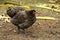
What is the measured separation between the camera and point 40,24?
28.8 ft

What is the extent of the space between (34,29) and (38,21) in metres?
1.07

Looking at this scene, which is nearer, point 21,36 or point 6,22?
point 21,36

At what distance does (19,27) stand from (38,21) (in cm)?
182

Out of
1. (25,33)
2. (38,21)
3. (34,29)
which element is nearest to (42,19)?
(38,21)

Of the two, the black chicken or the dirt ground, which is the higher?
the black chicken

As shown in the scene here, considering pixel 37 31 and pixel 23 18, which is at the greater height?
pixel 23 18

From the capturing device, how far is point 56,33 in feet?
25.6

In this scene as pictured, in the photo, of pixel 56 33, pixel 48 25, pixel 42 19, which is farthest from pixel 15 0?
pixel 56 33

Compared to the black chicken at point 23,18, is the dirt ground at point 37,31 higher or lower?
lower

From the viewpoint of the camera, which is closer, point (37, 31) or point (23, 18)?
point (23, 18)

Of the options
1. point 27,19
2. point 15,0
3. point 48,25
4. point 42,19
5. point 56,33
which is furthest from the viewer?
point 15,0

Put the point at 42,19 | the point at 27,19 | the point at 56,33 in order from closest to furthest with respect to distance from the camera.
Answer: the point at 27,19 → the point at 56,33 → the point at 42,19

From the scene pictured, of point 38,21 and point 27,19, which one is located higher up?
point 27,19

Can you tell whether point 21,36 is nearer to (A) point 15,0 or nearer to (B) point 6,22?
(B) point 6,22
